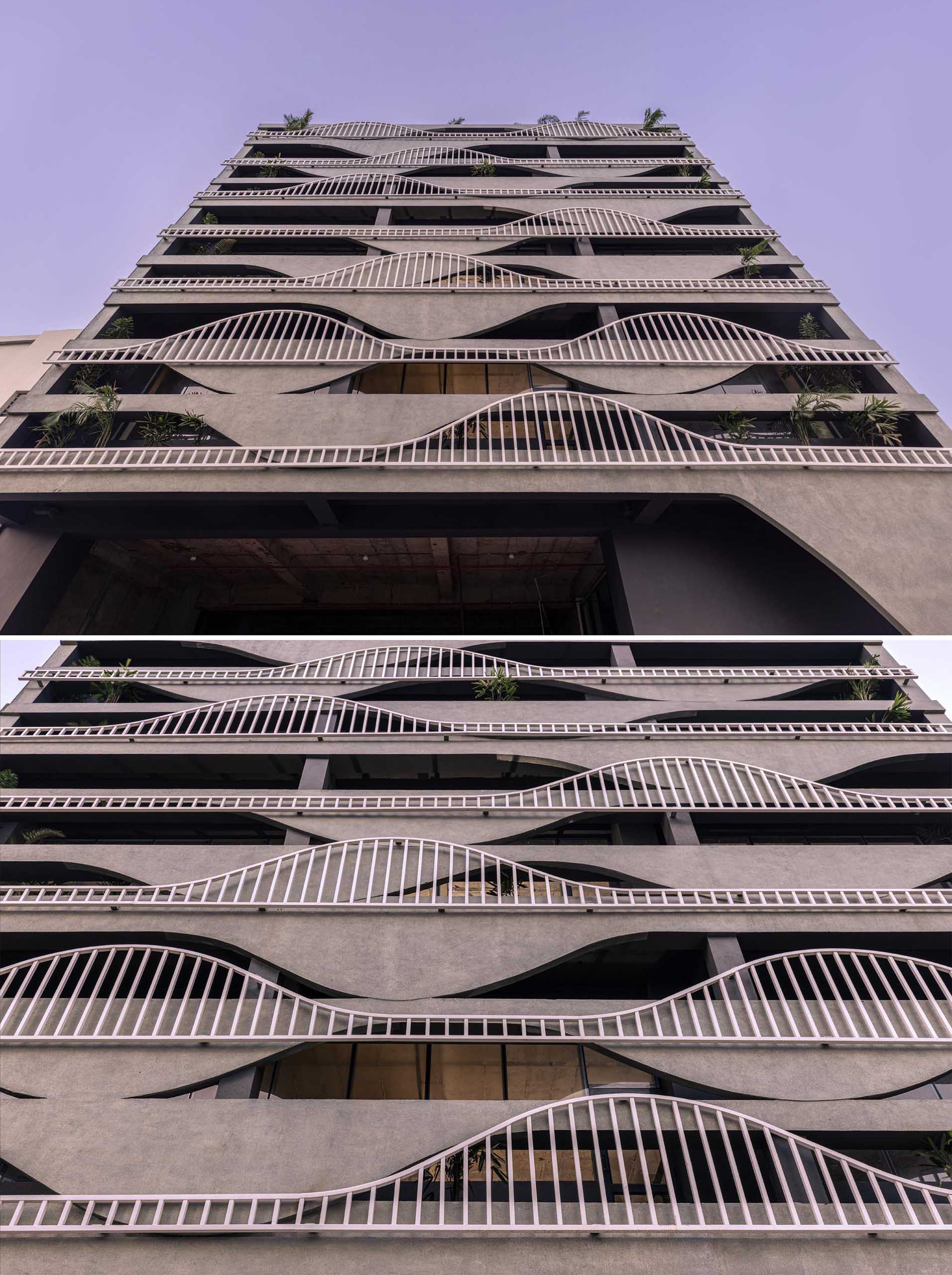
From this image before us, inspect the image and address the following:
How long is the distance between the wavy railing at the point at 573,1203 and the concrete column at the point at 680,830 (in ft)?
12.4

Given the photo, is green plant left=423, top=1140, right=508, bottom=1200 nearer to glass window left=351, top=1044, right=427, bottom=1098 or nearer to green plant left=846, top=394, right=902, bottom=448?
glass window left=351, top=1044, right=427, bottom=1098

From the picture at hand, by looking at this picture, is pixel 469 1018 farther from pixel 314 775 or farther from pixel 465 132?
pixel 465 132

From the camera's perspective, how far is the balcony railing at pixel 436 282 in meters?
15.9

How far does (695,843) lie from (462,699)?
5404mm

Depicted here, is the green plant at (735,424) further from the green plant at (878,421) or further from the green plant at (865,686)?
the green plant at (865,686)

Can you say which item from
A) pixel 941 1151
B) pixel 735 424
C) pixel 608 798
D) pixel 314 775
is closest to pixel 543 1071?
pixel 608 798

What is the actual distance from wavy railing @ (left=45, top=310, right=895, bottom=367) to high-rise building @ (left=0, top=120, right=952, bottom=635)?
0.27ft

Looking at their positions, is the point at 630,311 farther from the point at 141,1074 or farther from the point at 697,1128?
the point at 141,1074

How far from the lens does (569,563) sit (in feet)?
51.5

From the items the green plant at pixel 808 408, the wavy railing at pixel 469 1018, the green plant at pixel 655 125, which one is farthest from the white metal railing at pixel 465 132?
the wavy railing at pixel 469 1018

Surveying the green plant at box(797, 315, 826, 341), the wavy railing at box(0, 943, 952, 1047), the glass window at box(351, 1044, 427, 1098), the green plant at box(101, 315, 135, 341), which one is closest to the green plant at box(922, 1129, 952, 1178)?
the wavy railing at box(0, 943, 952, 1047)

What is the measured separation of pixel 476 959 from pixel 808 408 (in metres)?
12.0

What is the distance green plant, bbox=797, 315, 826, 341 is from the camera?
15734 mm

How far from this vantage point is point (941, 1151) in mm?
7828
